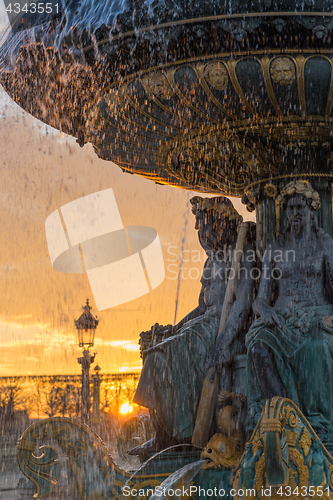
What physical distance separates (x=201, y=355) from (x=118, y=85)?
2355 millimetres

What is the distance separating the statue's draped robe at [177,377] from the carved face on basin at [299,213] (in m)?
1.19

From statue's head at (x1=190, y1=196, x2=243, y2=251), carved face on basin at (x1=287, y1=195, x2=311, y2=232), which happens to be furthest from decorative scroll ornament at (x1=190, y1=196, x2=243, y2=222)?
carved face on basin at (x1=287, y1=195, x2=311, y2=232)

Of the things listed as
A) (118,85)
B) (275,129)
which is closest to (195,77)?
(118,85)

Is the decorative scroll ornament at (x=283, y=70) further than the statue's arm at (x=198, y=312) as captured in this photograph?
No

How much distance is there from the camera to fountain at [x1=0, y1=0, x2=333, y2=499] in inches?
145

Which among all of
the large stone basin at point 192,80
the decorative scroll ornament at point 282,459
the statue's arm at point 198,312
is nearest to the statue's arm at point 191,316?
the statue's arm at point 198,312

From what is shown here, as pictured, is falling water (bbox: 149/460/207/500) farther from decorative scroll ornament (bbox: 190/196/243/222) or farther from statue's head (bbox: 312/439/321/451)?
decorative scroll ornament (bbox: 190/196/243/222)

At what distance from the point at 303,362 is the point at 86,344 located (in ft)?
21.2

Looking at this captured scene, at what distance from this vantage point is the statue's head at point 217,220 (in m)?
5.53

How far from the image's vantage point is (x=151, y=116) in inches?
183

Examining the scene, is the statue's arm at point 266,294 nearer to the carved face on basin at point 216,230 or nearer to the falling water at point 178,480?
the carved face on basin at point 216,230

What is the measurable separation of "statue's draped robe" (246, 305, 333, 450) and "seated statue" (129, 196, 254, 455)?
48 centimetres

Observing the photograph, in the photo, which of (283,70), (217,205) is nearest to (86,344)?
(217,205)

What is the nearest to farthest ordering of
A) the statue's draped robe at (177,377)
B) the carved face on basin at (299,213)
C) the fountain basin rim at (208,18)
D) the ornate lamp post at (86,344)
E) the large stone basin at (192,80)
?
the fountain basin rim at (208,18) < the large stone basin at (192,80) < the carved face on basin at (299,213) < the statue's draped robe at (177,377) < the ornate lamp post at (86,344)
